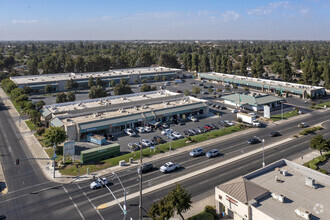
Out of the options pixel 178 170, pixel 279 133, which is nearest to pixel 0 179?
pixel 178 170

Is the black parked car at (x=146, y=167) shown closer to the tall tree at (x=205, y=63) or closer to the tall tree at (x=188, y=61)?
the tall tree at (x=205, y=63)

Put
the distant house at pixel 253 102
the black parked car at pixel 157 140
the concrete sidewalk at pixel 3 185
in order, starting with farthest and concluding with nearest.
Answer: the distant house at pixel 253 102
the black parked car at pixel 157 140
the concrete sidewalk at pixel 3 185

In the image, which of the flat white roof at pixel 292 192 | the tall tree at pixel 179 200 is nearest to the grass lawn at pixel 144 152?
the tall tree at pixel 179 200

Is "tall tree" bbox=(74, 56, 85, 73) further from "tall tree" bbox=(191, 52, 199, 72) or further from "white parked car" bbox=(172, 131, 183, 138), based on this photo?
"white parked car" bbox=(172, 131, 183, 138)

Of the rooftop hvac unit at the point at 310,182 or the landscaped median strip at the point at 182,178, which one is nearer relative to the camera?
the rooftop hvac unit at the point at 310,182

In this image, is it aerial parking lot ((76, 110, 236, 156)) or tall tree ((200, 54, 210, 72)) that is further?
tall tree ((200, 54, 210, 72))

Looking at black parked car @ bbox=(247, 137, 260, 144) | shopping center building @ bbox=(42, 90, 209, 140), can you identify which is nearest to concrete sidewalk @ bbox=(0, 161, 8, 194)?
shopping center building @ bbox=(42, 90, 209, 140)

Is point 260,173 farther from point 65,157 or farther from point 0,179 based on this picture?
point 0,179
